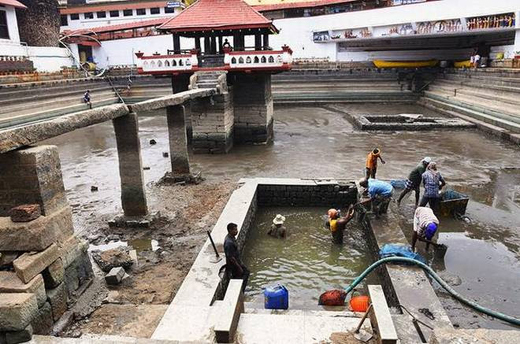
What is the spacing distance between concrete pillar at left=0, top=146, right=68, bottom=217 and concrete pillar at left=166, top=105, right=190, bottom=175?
19.2 feet

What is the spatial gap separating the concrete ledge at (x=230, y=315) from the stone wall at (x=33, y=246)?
1991 millimetres

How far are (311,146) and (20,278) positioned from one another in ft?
41.3

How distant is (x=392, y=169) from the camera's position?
1200 cm

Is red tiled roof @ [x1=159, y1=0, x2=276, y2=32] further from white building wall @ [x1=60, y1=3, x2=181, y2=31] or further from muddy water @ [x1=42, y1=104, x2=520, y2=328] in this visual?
white building wall @ [x1=60, y1=3, x2=181, y2=31]

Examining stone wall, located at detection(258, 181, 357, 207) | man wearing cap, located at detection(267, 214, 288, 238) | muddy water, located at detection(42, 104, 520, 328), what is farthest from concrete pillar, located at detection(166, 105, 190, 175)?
man wearing cap, located at detection(267, 214, 288, 238)

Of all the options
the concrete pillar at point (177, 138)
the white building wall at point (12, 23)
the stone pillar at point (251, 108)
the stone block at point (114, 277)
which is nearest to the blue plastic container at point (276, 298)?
the stone block at point (114, 277)

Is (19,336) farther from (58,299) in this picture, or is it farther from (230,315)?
(230,315)

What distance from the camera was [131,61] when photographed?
35.3 meters

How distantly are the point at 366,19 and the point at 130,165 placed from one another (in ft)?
88.5

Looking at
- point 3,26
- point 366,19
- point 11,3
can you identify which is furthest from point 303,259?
point 3,26

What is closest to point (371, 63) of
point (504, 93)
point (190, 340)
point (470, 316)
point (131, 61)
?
point (504, 93)

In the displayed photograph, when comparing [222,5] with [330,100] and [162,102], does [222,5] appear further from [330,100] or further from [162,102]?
[330,100]

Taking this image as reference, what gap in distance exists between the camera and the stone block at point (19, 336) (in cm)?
391

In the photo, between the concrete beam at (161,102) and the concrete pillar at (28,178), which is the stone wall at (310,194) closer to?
the concrete beam at (161,102)
